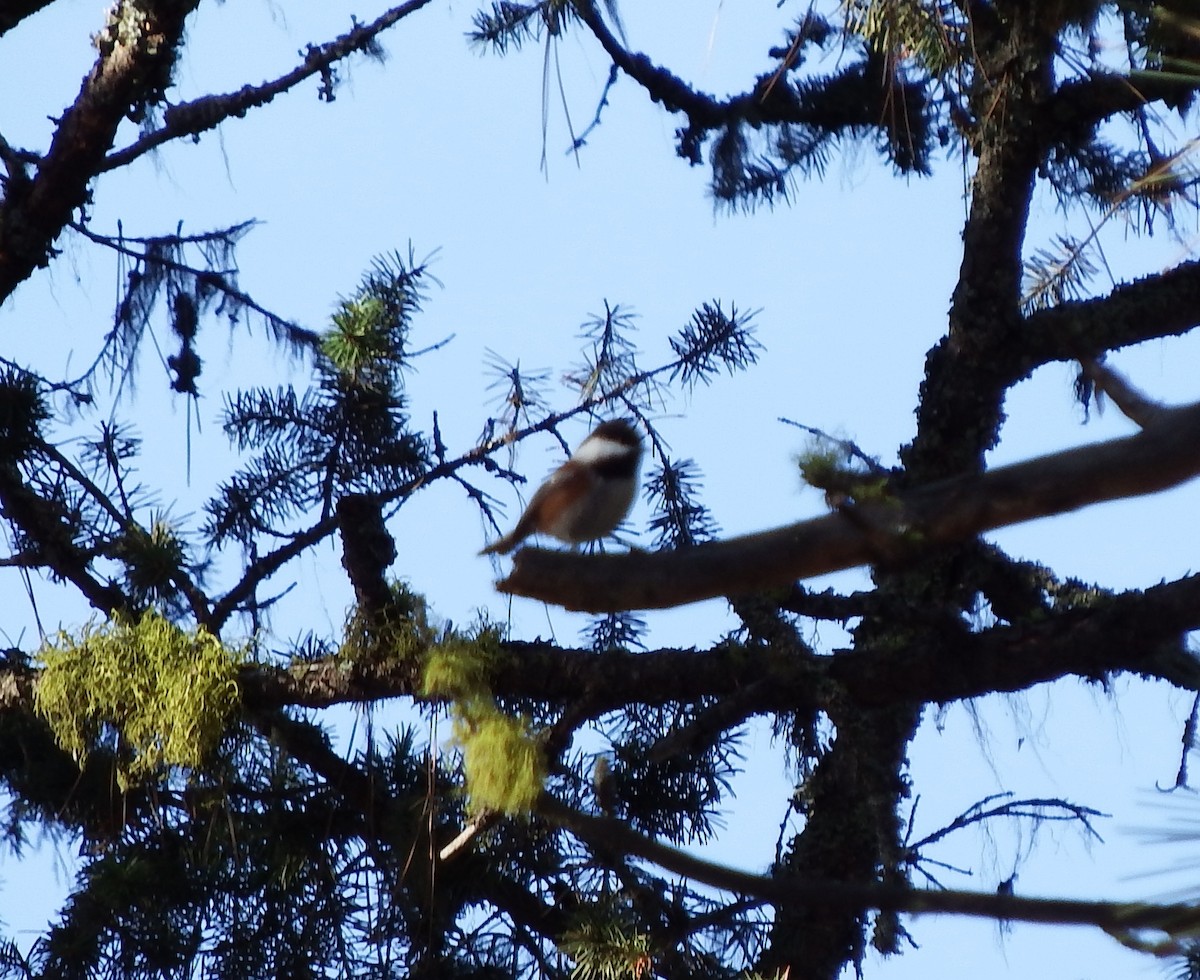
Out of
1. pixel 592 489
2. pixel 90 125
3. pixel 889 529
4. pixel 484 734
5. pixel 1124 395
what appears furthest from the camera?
pixel 90 125

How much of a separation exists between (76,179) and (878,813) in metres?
1.80

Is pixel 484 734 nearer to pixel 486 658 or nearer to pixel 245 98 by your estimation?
pixel 486 658

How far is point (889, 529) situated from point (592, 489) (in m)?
1.47

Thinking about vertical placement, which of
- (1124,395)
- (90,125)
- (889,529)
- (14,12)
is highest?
(14,12)

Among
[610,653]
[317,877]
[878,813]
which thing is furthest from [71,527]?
[878,813]

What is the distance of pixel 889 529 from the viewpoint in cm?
100

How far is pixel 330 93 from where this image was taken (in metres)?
2.63

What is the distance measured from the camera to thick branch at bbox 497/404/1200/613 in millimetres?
937

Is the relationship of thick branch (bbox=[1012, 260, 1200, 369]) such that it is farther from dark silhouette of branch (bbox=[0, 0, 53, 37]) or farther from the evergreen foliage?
dark silhouette of branch (bbox=[0, 0, 53, 37])

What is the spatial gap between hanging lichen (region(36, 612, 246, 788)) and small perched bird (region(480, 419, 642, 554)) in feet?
1.81

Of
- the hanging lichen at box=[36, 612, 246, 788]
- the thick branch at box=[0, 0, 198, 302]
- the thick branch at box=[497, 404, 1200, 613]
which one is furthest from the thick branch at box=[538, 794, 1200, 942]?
the thick branch at box=[0, 0, 198, 302]

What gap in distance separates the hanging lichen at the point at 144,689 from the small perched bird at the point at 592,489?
1.81ft

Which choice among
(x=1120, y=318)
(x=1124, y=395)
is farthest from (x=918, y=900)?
(x=1120, y=318)

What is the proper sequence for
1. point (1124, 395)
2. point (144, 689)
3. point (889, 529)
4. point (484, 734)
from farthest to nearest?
point (144, 689)
point (484, 734)
point (1124, 395)
point (889, 529)
